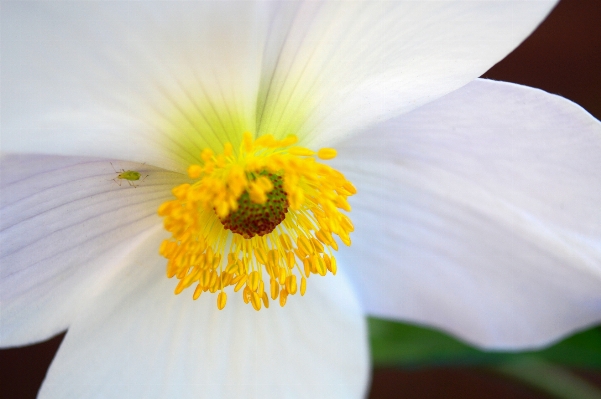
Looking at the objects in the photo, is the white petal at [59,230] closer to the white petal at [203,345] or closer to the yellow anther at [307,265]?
the white petal at [203,345]

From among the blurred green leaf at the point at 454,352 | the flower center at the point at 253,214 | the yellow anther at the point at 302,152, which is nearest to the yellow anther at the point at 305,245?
the flower center at the point at 253,214

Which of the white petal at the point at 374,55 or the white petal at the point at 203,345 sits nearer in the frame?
the white petal at the point at 374,55

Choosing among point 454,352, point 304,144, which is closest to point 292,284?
point 304,144

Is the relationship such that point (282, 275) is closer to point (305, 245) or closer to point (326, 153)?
point (305, 245)

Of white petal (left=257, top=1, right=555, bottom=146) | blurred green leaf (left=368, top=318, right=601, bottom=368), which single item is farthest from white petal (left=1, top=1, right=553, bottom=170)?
blurred green leaf (left=368, top=318, right=601, bottom=368)

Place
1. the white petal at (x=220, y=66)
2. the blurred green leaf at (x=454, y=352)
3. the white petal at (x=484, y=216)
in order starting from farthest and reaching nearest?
the blurred green leaf at (x=454, y=352) < the white petal at (x=484, y=216) < the white petal at (x=220, y=66)

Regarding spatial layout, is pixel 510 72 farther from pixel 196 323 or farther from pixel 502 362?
pixel 196 323

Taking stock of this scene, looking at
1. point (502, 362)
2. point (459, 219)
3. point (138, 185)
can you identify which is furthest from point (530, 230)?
point (138, 185)

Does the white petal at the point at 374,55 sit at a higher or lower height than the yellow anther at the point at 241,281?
higher
